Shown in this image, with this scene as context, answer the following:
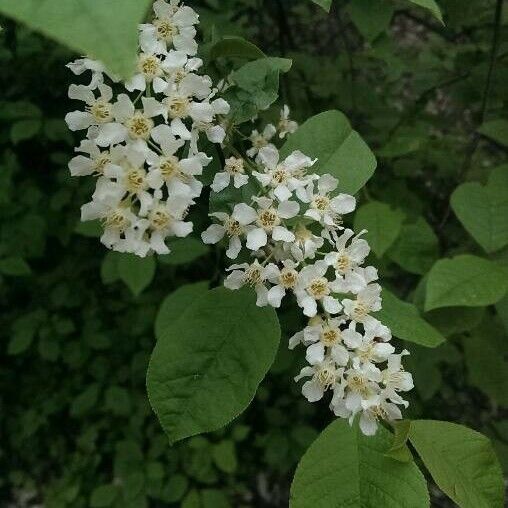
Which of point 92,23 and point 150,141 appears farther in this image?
point 150,141

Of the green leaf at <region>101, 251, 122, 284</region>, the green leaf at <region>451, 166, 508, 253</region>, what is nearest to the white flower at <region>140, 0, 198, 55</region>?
the green leaf at <region>451, 166, 508, 253</region>

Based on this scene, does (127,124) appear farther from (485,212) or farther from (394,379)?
(485,212)

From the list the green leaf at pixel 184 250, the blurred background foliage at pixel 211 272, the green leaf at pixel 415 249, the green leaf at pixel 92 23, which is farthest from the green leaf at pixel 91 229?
the green leaf at pixel 92 23

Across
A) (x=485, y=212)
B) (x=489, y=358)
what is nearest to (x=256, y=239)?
(x=485, y=212)

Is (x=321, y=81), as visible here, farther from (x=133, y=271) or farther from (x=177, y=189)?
(x=177, y=189)

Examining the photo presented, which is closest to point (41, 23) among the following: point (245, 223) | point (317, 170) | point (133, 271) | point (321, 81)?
point (245, 223)

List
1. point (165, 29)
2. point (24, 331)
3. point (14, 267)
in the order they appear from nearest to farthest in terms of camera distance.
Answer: point (165, 29), point (14, 267), point (24, 331)
